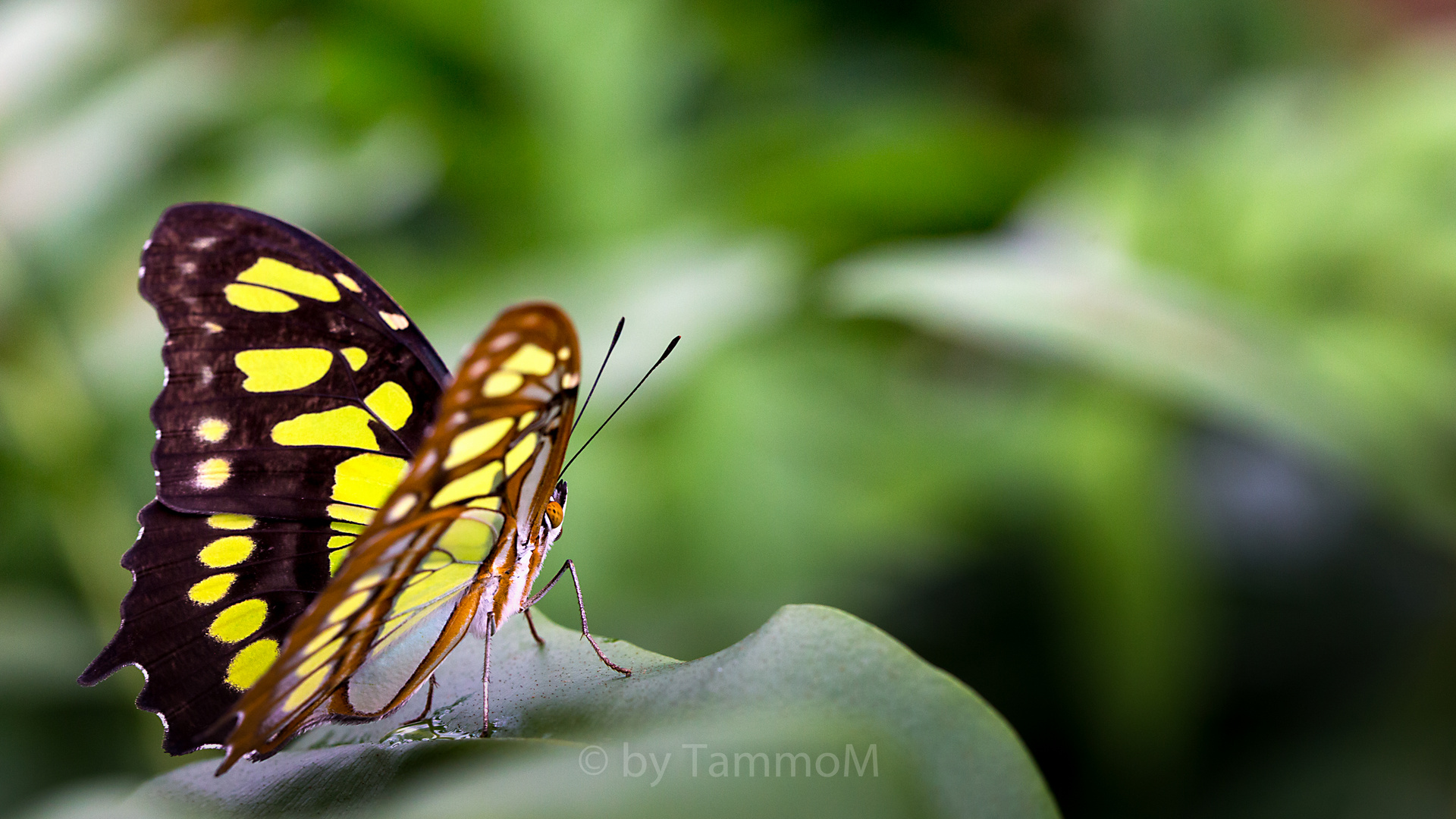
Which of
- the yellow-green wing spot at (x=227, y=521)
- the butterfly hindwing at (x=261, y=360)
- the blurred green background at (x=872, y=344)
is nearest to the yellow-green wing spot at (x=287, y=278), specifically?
the butterfly hindwing at (x=261, y=360)

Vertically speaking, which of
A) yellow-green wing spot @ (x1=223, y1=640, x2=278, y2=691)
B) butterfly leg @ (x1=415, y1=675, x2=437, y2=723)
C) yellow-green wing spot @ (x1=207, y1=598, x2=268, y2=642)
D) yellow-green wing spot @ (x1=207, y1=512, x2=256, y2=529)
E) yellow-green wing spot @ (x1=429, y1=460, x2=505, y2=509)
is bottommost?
butterfly leg @ (x1=415, y1=675, x2=437, y2=723)

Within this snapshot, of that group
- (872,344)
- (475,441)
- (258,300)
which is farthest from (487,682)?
(872,344)

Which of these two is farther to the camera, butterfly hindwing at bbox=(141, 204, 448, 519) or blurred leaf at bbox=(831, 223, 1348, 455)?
blurred leaf at bbox=(831, 223, 1348, 455)

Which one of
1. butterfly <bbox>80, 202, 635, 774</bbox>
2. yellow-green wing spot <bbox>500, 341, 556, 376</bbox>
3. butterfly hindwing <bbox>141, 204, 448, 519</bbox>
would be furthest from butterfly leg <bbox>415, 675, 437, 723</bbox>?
yellow-green wing spot <bbox>500, 341, 556, 376</bbox>

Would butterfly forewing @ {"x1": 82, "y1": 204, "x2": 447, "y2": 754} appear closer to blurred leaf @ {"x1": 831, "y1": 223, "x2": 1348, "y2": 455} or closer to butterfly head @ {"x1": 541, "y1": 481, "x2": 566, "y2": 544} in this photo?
butterfly head @ {"x1": 541, "y1": 481, "x2": 566, "y2": 544}

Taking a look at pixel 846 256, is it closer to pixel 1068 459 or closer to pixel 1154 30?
pixel 1068 459

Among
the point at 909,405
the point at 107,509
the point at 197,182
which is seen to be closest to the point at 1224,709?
the point at 909,405

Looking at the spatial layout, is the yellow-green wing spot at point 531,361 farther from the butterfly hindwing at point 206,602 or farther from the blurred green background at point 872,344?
the blurred green background at point 872,344
